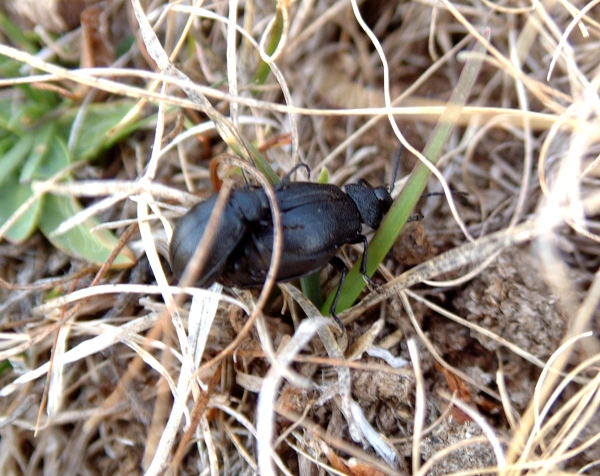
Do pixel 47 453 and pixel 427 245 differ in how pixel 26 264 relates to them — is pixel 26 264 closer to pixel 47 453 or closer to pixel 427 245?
pixel 47 453

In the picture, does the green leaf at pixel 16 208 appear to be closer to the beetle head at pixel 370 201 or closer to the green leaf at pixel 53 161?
the green leaf at pixel 53 161

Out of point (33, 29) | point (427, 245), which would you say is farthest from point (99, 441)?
point (33, 29)

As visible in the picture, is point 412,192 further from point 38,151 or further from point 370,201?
point 38,151

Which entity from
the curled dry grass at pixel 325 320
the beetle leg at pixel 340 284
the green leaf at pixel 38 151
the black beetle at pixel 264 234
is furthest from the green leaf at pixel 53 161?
the beetle leg at pixel 340 284

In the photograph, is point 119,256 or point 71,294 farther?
point 119,256

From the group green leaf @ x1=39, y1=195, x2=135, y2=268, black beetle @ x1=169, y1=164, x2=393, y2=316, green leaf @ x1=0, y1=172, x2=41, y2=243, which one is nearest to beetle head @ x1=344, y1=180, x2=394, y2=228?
black beetle @ x1=169, y1=164, x2=393, y2=316
